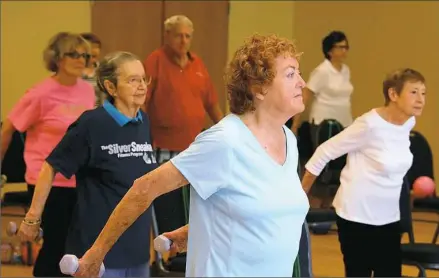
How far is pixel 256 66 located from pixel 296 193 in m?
0.34

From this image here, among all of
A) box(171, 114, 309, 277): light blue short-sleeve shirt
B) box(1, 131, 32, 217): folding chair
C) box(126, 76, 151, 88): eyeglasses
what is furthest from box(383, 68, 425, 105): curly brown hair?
box(1, 131, 32, 217): folding chair

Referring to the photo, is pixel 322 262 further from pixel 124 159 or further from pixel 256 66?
pixel 256 66

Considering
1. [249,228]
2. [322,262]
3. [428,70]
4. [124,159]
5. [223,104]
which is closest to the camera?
[249,228]

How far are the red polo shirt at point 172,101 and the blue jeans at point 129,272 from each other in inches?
104

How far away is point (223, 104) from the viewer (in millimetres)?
8828

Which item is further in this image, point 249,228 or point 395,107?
point 395,107

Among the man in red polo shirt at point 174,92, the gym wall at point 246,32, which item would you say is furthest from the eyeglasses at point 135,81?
the gym wall at point 246,32

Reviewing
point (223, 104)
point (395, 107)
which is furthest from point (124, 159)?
point (223, 104)

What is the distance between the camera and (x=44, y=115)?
4355mm

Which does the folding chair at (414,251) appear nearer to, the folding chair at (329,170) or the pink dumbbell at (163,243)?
the folding chair at (329,170)

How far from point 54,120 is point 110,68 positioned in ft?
3.47

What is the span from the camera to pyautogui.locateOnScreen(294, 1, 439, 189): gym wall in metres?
8.26

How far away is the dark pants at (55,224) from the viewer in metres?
Result: 4.21

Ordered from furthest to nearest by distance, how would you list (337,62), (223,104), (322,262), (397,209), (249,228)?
(223,104) < (337,62) < (322,262) < (397,209) < (249,228)
